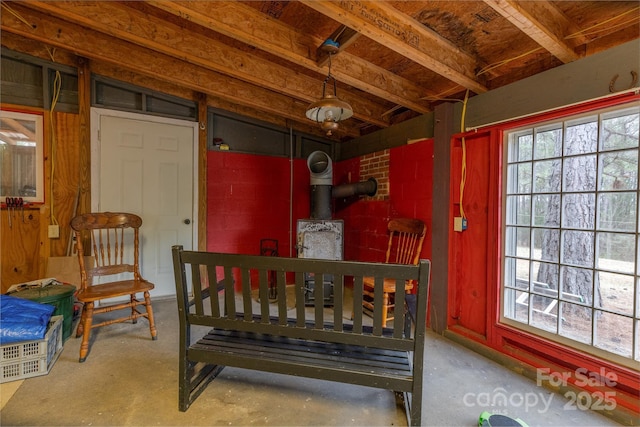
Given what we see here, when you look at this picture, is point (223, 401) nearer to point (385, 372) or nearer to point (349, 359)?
point (349, 359)

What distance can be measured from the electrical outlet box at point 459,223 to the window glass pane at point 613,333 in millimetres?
968

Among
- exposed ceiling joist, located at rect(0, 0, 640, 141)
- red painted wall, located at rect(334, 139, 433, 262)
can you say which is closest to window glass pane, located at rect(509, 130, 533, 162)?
exposed ceiling joist, located at rect(0, 0, 640, 141)

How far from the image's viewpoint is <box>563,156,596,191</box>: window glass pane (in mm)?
1753

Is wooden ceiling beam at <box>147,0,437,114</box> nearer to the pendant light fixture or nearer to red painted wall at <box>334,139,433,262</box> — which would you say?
the pendant light fixture

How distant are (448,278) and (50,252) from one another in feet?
12.6

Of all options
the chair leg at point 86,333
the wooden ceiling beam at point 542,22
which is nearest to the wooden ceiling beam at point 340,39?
the wooden ceiling beam at point 542,22

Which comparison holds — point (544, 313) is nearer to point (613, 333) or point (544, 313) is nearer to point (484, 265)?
point (613, 333)

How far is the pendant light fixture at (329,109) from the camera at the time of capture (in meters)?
1.98

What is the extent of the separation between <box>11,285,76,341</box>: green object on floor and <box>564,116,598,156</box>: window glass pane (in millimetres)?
3856

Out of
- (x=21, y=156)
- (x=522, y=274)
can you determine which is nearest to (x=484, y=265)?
(x=522, y=274)

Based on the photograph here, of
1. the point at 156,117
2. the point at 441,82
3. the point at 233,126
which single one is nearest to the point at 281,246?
the point at 233,126

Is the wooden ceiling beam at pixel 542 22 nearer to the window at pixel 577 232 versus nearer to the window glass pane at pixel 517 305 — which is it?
the window at pixel 577 232

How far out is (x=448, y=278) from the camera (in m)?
2.57

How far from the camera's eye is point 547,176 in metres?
1.98
